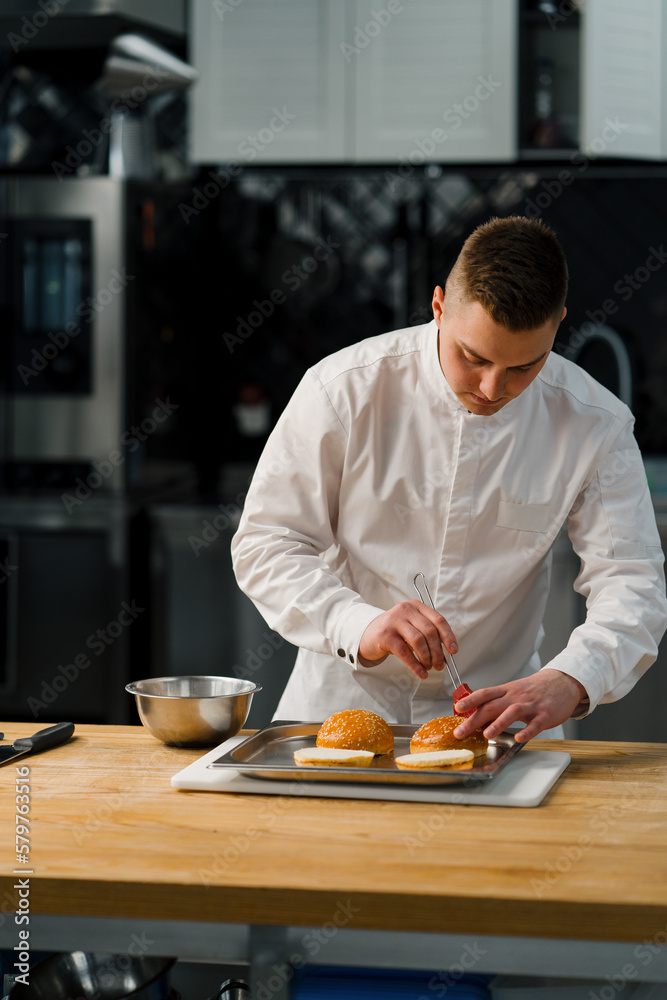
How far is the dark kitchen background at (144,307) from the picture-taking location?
3.00 meters

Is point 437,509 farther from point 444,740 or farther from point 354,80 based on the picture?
point 354,80

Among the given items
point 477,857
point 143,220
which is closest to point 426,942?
point 477,857

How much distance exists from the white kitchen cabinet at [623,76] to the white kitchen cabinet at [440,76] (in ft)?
0.68

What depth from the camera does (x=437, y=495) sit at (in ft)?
5.17

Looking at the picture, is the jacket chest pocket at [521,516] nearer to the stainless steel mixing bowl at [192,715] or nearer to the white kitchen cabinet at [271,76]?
the stainless steel mixing bowl at [192,715]

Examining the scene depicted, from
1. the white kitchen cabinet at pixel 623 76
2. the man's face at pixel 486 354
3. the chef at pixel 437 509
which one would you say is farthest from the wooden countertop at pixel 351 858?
the white kitchen cabinet at pixel 623 76

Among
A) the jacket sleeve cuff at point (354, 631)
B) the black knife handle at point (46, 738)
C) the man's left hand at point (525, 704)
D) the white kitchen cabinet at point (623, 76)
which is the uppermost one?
the white kitchen cabinet at point (623, 76)

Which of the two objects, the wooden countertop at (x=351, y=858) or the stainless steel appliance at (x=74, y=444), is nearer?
the wooden countertop at (x=351, y=858)

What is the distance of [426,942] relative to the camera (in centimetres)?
90

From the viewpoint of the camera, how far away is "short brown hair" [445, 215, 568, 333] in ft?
4.24

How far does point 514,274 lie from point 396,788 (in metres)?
0.61

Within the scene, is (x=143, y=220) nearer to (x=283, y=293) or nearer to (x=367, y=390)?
(x=283, y=293)

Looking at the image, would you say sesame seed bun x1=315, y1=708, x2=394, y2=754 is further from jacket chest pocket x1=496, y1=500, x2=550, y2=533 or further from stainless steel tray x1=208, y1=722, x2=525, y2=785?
jacket chest pocket x1=496, y1=500, x2=550, y2=533

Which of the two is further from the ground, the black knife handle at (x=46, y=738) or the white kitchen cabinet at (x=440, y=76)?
the white kitchen cabinet at (x=440, y=76)
